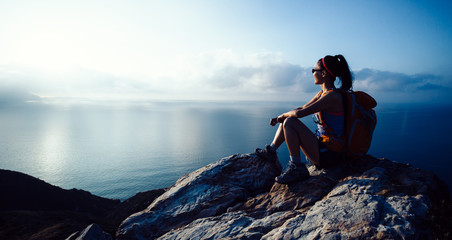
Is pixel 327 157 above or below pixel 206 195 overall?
above

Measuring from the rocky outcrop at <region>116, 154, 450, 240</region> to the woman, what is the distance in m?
0.62

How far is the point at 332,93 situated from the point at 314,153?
202 centimetres

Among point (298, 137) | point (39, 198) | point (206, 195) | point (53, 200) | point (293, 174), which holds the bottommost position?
point (53, 200)

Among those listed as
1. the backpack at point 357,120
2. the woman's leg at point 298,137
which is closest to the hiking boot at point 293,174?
the woman's leg at point 298,137

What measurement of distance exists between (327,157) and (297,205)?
1.84 metres

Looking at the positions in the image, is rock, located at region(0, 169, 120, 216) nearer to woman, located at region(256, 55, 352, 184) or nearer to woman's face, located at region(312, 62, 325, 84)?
woman, located at region(256, 55, 352, 184)

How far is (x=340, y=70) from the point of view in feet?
19.9

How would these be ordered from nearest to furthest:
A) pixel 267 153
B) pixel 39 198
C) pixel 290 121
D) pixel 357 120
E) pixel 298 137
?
pixel 357 120, pixel 290 121, pixel 298 137, pixel 267 153, pixel 39 198

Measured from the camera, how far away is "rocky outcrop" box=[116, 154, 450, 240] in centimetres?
439

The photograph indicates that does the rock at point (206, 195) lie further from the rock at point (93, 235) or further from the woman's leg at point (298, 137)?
the woman's leg at point (298, 137)

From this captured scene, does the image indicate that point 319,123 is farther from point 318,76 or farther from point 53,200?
point 53,200

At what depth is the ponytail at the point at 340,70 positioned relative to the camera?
6.08 m

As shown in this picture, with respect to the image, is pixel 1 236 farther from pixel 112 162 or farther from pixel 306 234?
pixel 112 162

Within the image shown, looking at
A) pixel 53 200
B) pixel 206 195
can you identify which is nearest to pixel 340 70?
pixel 206 195
